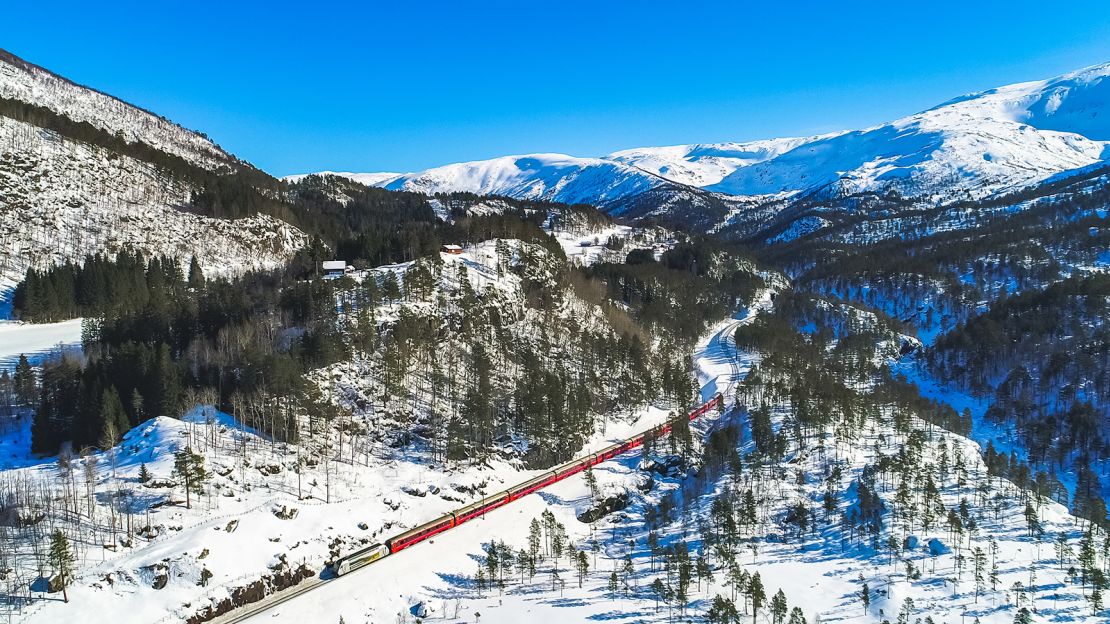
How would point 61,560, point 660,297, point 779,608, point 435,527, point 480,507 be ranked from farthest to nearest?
point 660,297 < point 480,507 < point 435,527 < point 61,560 < point 779,608

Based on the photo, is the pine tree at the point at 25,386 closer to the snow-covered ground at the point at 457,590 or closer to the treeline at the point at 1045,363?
the snow-covered ground at the point at 457,590

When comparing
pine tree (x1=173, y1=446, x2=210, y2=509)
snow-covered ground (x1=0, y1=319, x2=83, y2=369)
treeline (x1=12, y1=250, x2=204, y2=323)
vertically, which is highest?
treeline (x1=12, y1=250, x2=204, y2=323)

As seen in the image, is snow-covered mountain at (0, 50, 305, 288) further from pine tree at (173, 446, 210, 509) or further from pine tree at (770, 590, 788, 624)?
pine tree at (770, 590, 788, 624)

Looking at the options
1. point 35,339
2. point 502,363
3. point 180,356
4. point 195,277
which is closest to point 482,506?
point 502,363

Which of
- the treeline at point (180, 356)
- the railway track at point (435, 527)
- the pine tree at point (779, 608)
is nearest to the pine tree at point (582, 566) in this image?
the railway track at point (435, 527)

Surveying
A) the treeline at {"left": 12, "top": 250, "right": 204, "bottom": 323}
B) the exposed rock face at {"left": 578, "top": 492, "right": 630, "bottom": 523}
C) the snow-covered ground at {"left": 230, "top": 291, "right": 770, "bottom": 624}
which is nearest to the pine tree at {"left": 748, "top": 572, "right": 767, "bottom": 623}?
the snow-covered ground at {"left": 230, "top": 291, "right": 770, "bottom": 624}

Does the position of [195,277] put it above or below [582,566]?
above

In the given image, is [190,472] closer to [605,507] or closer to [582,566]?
[582,566]
